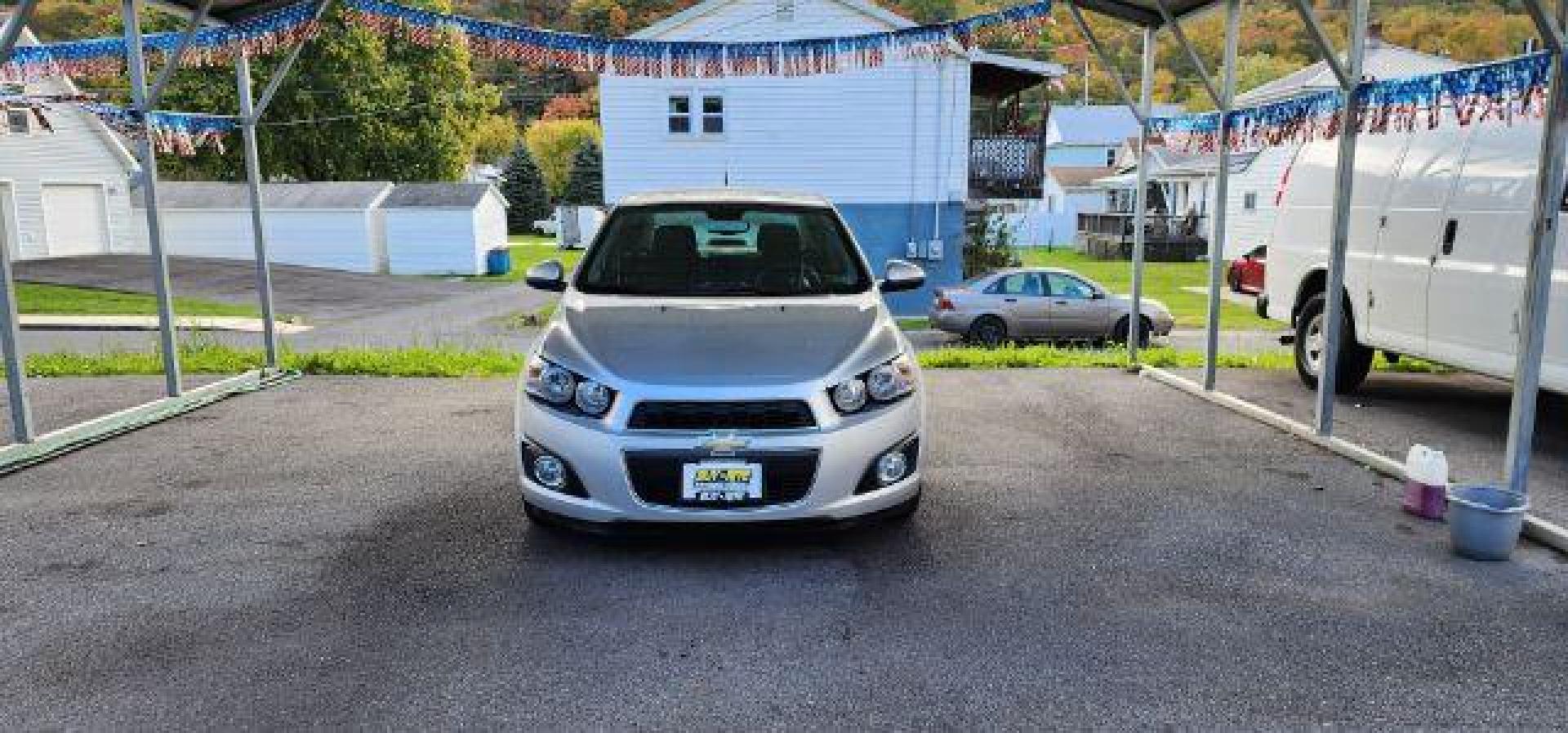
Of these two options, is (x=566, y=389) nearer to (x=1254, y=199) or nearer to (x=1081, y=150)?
(x=1254, y=199)

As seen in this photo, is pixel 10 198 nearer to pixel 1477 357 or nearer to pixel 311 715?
pixel 311 715

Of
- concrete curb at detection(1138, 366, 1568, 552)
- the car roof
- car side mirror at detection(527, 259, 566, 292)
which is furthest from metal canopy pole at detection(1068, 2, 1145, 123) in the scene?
car side mirror at detection(527, 259, 566, 292)

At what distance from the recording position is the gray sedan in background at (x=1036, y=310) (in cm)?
1524

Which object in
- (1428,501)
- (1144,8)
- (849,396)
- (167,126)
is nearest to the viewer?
(849,396)

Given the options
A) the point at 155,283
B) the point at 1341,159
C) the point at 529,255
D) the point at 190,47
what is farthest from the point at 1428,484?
the point at 529,255

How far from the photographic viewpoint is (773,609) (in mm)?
3693

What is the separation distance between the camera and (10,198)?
25.3 m

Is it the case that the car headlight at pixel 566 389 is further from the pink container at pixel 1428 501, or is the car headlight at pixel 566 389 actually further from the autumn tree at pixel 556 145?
the autumn tree at pixel 556 145

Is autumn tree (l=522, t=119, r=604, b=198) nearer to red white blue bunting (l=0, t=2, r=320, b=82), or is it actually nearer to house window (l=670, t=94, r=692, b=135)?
house window (l=670, t=94, r=692, b=135)

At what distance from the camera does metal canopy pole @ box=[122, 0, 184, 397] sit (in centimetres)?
688

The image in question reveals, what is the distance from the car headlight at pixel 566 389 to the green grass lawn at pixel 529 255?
23392 millimetres

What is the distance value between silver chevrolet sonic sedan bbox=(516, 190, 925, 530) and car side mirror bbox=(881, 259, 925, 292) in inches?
23.9

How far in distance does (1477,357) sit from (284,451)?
24.8 ft

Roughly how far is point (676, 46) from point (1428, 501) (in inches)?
258
